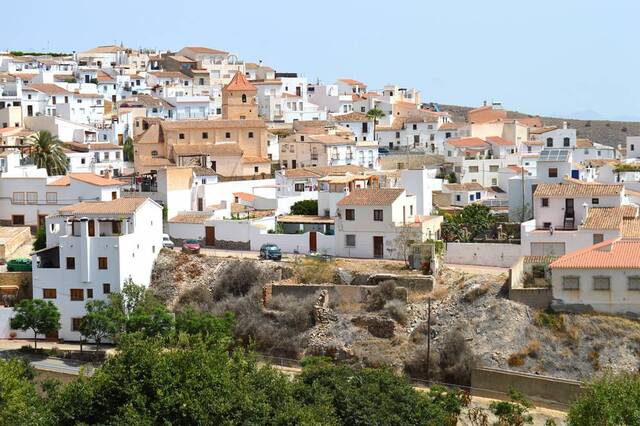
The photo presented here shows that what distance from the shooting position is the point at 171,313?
42.9 metres

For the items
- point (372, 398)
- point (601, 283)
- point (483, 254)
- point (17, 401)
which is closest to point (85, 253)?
point (17, 401)

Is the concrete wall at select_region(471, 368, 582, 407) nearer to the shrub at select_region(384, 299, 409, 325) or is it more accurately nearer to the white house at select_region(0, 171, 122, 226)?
the shrub at select_region(384, 299, 409, 325)

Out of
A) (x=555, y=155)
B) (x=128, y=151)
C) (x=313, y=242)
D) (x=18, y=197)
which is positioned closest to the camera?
(x=313, y=242)

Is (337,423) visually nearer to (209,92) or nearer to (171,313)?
(171,313)

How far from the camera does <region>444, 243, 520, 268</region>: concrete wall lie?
142 ft

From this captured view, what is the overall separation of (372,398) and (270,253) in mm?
14536

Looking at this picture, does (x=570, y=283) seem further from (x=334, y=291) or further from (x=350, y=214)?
(x=350, y=214)

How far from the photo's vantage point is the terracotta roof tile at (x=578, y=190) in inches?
1734

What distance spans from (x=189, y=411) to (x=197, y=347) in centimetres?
300

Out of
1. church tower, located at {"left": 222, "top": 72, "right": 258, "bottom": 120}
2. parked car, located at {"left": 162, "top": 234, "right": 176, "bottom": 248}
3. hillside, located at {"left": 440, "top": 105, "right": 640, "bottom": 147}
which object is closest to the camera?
parked car, located at {"left": 162, "top": 234, "right": 176, "bottom": 248}

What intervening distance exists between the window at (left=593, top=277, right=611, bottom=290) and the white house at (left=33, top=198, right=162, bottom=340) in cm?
1660

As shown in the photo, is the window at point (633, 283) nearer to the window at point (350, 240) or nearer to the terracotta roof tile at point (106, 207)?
the window at point (350, 240)

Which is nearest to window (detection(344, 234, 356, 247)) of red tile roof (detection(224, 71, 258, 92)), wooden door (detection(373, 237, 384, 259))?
wooden door (detection(373, 237, 384, 259))

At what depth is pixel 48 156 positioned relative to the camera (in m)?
56.3
